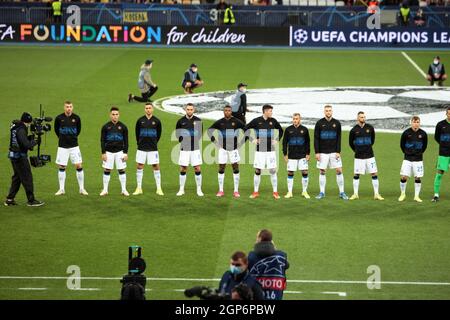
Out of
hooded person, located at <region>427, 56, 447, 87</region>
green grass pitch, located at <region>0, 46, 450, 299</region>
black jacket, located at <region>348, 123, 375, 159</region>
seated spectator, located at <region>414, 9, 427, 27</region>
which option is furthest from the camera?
seated spectator, located at <region>414, 9, 427, 27</region>

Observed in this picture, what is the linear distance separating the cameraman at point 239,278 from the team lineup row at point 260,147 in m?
9.63

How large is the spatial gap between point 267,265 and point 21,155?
904 centimetres

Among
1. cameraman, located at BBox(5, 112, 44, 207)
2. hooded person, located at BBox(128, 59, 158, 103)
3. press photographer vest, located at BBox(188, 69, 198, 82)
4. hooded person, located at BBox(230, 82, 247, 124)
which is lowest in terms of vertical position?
cameraman, located at BBox(5, 112, 44, 207)

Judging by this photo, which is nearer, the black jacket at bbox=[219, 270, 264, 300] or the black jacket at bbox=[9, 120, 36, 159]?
the black jacket at bbox=[219, 270, 264, 300]

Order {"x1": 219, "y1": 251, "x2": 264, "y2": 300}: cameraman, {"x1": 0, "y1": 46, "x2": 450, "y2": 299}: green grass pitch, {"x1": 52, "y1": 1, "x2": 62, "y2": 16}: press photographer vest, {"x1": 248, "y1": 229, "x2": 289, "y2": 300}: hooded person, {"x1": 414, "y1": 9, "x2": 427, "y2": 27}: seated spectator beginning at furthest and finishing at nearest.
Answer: {"x1": 414, "y1": 9, "x2": 427, "y2": 27}: seated spectator
{"x1": 52, "y1": 1, "x2": 62, "y2": 16}: press photographer vest
{"x1": 0, "y1": 46, "x2": 450, "y2": 299}: green grass pitch
{"x1": 248, "y1": 229, "x2": 289, "y2": 300}: hooded person
{"x1": 219, "y1": 251, "x2": 264, "y2": 300}: cameraman

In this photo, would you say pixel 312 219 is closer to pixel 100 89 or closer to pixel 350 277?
pixel 350 277

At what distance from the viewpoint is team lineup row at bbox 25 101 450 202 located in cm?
2078

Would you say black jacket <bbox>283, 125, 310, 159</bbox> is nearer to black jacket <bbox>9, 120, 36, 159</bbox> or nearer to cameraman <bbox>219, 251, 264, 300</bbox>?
black jacket <bbox>9, 120, 36, 159</bbox>

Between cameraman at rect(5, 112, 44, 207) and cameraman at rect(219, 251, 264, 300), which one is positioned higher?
cameraman at rect(5, 112, 44, 207)

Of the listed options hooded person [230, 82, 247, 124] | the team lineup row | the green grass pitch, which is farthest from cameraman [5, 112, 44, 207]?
hooded person [230, 82, 247, 124]

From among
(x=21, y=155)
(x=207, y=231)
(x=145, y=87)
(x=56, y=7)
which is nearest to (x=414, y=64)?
→ (x=145, y=87)

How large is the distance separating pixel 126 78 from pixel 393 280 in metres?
23.9

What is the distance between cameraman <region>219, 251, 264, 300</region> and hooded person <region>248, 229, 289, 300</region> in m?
0.85
